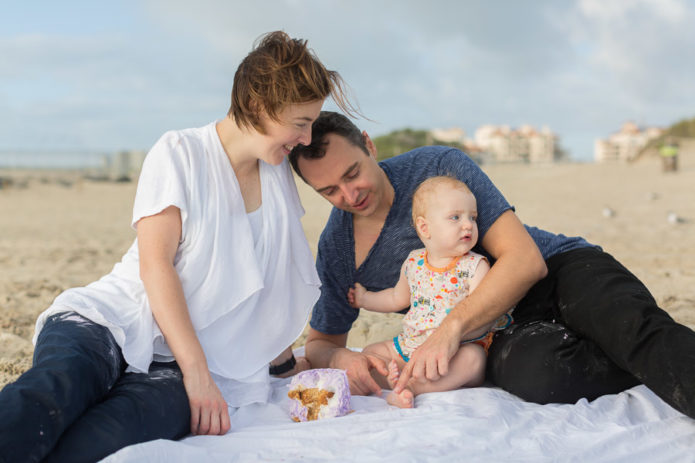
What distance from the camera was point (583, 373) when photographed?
2.50 m

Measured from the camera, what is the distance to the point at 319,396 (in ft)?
8.22

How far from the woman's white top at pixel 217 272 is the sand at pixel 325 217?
130cm

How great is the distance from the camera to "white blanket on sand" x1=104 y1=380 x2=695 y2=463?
6.59 feet

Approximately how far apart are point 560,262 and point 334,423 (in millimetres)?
1372

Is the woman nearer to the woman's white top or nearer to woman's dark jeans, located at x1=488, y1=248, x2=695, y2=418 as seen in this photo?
the woman's white top

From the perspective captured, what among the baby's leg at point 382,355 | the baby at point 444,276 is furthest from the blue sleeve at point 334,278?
the baby at point 444,276

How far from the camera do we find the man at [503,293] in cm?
229

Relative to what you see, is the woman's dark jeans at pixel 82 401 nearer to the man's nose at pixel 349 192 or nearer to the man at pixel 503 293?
the man at pixel 503 293

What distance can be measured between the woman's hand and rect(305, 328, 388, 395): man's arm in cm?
73

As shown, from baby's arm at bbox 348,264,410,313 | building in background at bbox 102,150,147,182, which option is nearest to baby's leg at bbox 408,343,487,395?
baby's arm at bbox 348,264,410,313

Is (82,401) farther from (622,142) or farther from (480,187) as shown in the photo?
(622,142)

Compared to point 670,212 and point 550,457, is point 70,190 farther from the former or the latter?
point 550,457

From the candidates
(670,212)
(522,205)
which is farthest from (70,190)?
(670,212)

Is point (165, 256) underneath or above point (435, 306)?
above
